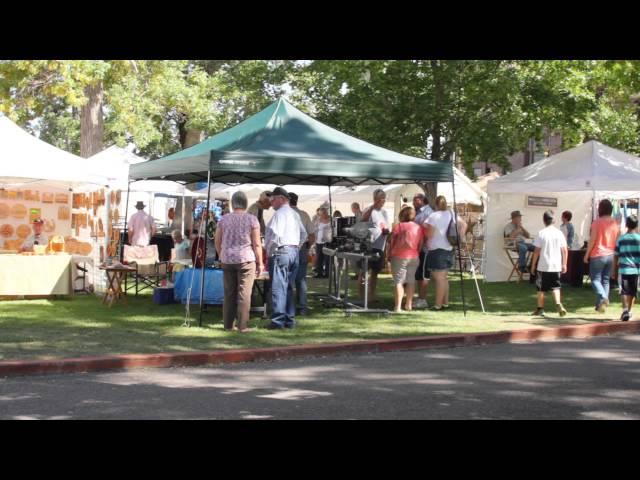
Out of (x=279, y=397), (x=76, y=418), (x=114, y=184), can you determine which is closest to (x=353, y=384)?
(x=279, y=397)

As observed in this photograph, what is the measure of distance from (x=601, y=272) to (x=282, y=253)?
558cm

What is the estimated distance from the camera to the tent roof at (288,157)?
1155 centimetres

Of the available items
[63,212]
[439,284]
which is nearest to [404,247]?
[439,284]

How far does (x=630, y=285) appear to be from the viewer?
1275 cm

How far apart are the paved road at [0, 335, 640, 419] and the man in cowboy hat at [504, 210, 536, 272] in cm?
977

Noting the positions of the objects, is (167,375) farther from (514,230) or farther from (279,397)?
(514,230)

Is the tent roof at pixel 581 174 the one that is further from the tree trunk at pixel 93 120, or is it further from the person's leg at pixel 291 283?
the tree trunk at pixel 93 120

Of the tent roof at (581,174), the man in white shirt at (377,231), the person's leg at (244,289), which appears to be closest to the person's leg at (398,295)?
the man in white shirt at (377,231)

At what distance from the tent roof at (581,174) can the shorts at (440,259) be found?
5494 millimetres

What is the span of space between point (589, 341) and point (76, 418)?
7.49 metres

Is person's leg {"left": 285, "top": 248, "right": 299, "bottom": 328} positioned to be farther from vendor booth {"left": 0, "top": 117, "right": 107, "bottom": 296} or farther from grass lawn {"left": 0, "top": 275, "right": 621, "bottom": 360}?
vendor booth {"left": 0, "top": 117, "right": 107, "bottom": 296}

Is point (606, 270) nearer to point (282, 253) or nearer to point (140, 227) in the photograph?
point (282, 253)
